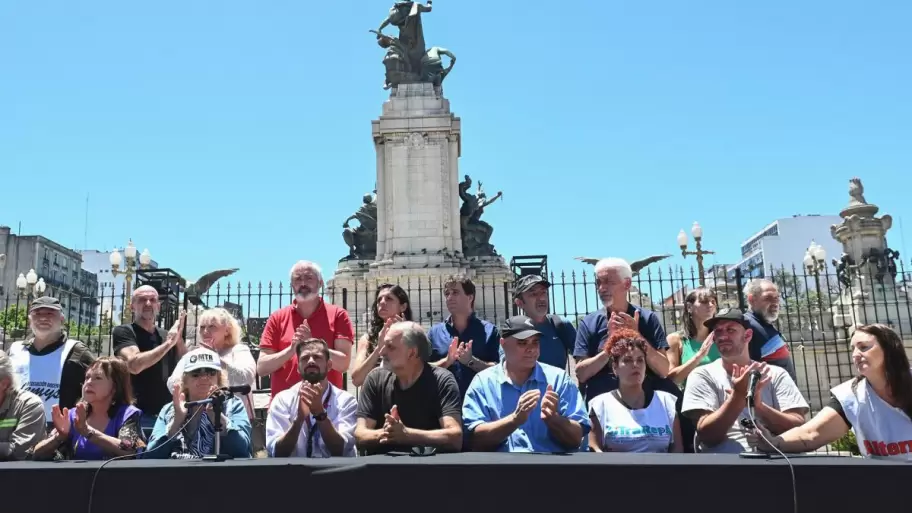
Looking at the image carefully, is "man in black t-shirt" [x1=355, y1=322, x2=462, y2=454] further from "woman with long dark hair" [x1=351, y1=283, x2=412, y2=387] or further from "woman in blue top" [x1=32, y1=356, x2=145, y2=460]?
"woman in blue top" [x1=32, y1=356, x2=145, y2=460]

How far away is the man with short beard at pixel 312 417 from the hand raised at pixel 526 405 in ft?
3.90

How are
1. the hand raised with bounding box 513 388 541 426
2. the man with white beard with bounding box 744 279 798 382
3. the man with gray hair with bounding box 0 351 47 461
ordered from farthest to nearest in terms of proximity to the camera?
the man with white beard with bounding box 744 279 798 382, the man with gray hair with bounding box 0 351 47 461, the hand raised with bounding box 513 388 541 426

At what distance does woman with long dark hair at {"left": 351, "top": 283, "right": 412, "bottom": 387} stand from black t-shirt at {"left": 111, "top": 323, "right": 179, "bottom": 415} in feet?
5.10

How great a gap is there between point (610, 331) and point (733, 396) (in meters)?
1.37

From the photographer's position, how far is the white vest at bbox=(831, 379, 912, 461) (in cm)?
388

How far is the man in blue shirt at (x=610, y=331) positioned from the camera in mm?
5301

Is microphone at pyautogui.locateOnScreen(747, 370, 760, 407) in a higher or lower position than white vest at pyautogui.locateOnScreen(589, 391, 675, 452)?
higher

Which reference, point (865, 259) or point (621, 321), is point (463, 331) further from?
point (865, 259)

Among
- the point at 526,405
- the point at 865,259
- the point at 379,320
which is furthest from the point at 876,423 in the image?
the point at 865,259

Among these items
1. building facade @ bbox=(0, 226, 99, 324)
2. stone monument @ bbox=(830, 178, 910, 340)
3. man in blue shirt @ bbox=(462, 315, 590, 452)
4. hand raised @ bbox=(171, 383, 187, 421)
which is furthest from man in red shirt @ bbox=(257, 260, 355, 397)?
building facade @ bbox=(0, 226, 99, 324)

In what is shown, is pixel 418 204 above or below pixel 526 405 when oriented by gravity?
above

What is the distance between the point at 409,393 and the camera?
451cm

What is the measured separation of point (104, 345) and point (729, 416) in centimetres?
1856

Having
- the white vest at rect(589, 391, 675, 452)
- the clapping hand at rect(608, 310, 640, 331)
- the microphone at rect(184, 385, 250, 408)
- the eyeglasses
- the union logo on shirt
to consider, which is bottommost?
the union logo on shirt
